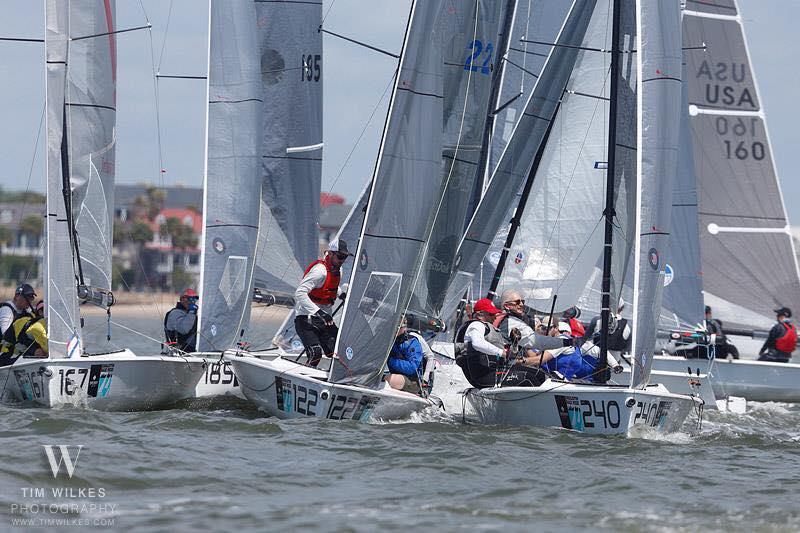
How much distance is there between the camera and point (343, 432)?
37.6ft

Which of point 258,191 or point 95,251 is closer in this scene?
point 95,251

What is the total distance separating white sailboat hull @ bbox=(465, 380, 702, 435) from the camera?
11.5 m

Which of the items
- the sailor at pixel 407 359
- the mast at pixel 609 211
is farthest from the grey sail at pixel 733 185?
the sailor at pixel 407 359

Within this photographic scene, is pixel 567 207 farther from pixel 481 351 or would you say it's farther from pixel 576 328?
pixel 481 351

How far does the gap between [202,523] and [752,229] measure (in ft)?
49.2

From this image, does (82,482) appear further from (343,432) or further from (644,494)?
(644,494)

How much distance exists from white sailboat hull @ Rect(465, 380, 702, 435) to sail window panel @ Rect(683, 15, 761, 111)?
10387 mm

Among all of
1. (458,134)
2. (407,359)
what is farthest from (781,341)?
(407,359)

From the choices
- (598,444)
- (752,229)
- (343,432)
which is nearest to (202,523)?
(343,432)

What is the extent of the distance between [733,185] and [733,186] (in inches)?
0.6

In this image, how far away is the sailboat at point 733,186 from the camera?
838 inches

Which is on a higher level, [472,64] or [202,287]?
[472,64]

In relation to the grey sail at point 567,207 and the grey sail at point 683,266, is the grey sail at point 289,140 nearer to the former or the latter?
the grey sail at point 567,207

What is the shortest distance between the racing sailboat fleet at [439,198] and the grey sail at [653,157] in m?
0.02
